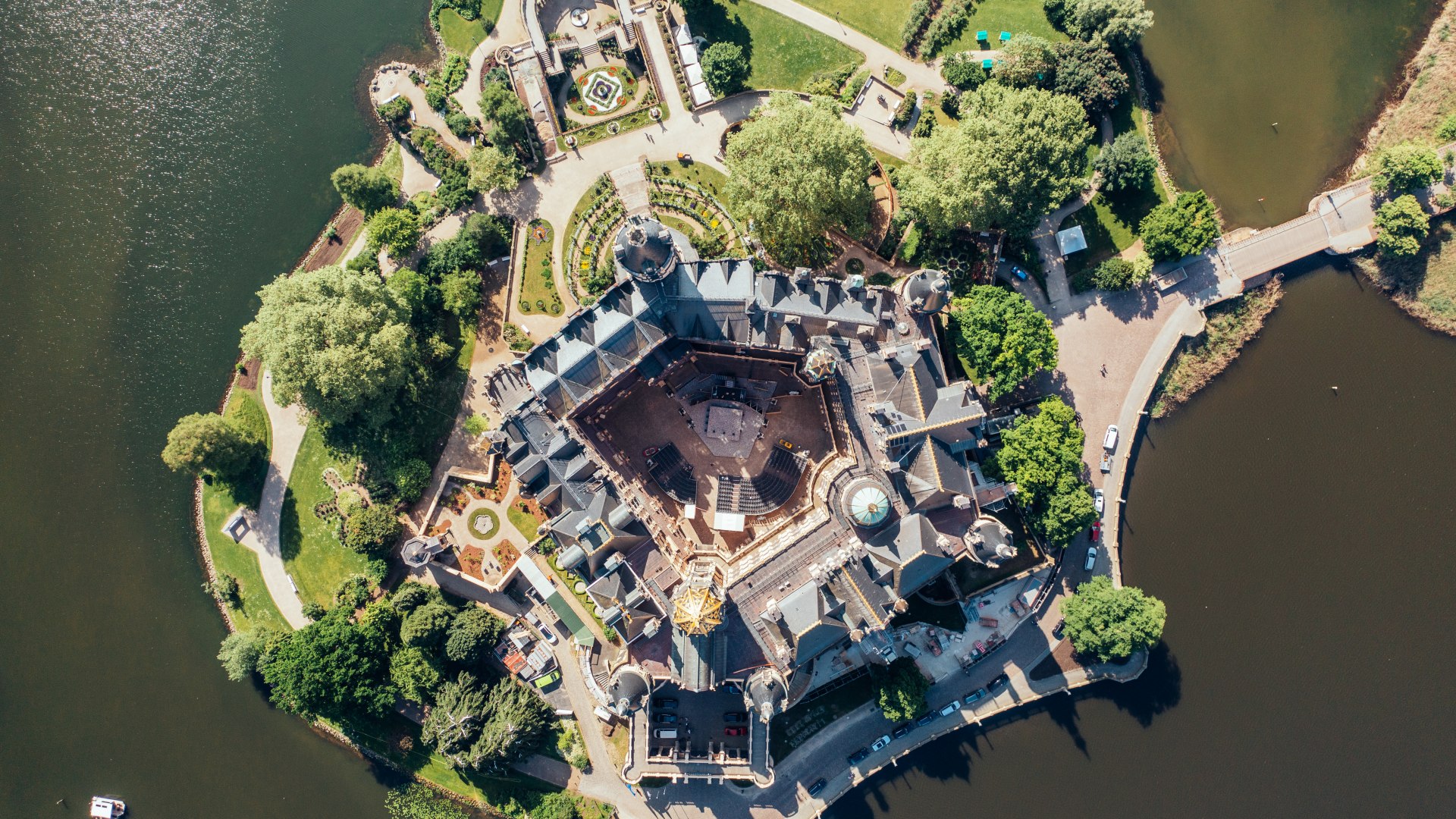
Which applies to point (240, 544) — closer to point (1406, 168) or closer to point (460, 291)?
point (460, 291)

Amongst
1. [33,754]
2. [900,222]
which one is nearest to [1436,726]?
[900,222]

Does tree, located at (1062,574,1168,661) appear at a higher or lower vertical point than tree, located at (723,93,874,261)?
lower

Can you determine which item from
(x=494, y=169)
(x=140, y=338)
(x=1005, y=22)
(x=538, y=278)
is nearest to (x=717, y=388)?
(x=538, y=278)

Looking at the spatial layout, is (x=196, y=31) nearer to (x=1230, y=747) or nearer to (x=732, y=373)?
(x=732, y=373)

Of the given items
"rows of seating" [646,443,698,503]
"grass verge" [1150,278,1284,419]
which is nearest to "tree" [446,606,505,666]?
"rows of seating" [646,443,698,503]

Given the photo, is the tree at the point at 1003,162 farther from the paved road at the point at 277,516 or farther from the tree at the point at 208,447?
the tree at the point at 208,447

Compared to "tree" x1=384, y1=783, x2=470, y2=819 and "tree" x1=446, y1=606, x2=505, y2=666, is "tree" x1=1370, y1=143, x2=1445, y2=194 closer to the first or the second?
"tree" x1=446, y1=606, x2=505, y2=666

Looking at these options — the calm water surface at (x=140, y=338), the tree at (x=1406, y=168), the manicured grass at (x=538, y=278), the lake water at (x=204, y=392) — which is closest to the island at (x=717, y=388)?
the manicured grass at (x=538, y=278)
